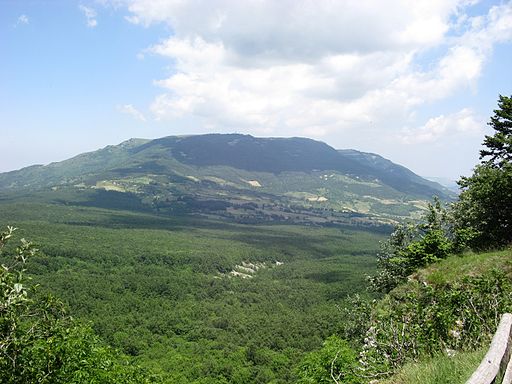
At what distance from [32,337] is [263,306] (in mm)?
139468

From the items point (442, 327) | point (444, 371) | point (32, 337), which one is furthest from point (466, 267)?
point (32, 337)

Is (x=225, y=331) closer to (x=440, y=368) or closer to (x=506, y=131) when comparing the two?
(x=506, y=131)

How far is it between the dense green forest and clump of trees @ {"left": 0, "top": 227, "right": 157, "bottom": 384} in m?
0.06

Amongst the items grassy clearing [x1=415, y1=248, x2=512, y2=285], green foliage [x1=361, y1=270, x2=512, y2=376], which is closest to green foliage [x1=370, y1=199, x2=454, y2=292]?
grassy clearing [x1=415, y1=248, x2=512, y2=285]

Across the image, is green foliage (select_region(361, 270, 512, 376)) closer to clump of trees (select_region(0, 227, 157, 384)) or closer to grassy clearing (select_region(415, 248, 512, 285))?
grassy clearing (select_region(415, 248, 512, 285))

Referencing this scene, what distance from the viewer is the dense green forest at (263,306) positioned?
10430 mm

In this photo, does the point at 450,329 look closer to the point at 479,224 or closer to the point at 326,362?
the point at 326,362

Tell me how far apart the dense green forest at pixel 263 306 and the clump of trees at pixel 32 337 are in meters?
0.06

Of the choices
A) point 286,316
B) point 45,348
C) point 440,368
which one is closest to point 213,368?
point 286,316

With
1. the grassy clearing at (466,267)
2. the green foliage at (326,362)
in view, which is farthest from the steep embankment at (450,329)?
the green foliage at (326,362)

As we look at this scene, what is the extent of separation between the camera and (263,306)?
145 metres

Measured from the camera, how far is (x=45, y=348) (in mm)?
13375

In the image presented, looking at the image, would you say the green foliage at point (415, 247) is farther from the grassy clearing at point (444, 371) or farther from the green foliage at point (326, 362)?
the grassy clearing at point (444, 371)

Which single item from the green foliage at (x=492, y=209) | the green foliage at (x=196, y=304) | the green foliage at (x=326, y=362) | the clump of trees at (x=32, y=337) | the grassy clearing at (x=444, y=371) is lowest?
the green foliage at (x=196, y=304)
